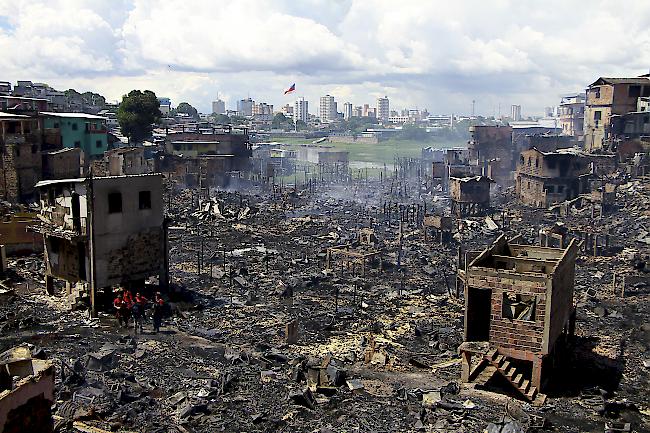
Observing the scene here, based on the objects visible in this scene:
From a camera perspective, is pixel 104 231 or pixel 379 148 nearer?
pixel 104 231

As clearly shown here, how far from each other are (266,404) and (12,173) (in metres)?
35.5

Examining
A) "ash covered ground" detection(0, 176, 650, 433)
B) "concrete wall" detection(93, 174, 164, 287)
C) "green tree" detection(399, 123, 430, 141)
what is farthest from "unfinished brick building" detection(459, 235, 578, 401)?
"green tree" detection(399, 123, 430, 141)

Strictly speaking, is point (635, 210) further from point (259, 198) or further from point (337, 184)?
point (337, 184)

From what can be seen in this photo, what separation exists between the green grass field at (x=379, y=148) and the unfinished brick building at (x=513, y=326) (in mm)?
92190

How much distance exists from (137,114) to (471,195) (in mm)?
35465

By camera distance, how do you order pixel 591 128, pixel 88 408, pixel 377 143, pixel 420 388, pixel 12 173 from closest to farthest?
pixel 88 408 < pixel 420 388 < pixel 12 173 < pixel 591 128 < pixel 377 143

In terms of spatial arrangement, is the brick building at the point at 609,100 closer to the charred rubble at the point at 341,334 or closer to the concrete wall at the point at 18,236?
the charred rubble at the point at 341,334

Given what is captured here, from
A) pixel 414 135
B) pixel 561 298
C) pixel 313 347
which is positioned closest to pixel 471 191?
pixel 313 347

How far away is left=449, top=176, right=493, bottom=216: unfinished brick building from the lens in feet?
169

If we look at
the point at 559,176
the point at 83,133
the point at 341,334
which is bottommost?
the point at 341,334

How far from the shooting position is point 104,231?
2456cm

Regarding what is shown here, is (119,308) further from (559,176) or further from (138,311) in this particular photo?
(559,176)

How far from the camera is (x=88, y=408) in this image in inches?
627

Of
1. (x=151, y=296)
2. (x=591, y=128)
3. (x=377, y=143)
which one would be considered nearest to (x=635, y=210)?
(x=591, y=128)
